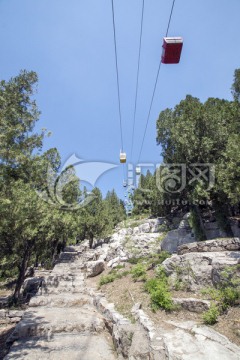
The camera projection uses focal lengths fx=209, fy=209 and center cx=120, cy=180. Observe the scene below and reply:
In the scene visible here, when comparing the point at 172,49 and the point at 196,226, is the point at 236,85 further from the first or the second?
the point at 172,49

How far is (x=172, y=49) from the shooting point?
581 centimetres

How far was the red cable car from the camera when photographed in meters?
5.71

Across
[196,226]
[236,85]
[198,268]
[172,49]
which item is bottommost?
[198,268]

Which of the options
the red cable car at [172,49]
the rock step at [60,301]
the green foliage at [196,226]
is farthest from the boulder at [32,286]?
the red cable car at [172,49]

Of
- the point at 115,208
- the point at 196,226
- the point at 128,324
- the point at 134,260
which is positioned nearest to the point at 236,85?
the point at 196,226

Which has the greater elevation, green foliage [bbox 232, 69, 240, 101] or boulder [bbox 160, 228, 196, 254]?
green foliage [bbox 232, 69, 240, 101]

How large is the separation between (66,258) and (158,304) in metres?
21.1

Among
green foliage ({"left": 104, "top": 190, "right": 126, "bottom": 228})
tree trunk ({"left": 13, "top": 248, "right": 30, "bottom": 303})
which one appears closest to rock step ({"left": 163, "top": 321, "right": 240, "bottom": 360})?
tree trunk ({"left": 13, "top": 248, "right": 30, "bottom": 303})

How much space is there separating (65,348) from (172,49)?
10.5 meters

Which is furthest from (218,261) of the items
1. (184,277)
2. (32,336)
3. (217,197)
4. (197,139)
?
(197,139)

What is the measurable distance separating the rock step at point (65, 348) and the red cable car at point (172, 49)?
32.3 ft

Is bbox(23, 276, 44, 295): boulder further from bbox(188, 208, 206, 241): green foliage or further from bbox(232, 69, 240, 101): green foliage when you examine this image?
bbox(232, 69, 240, 101): green foliage

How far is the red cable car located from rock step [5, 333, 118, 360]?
984 centimetres

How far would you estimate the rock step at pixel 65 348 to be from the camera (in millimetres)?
7113
